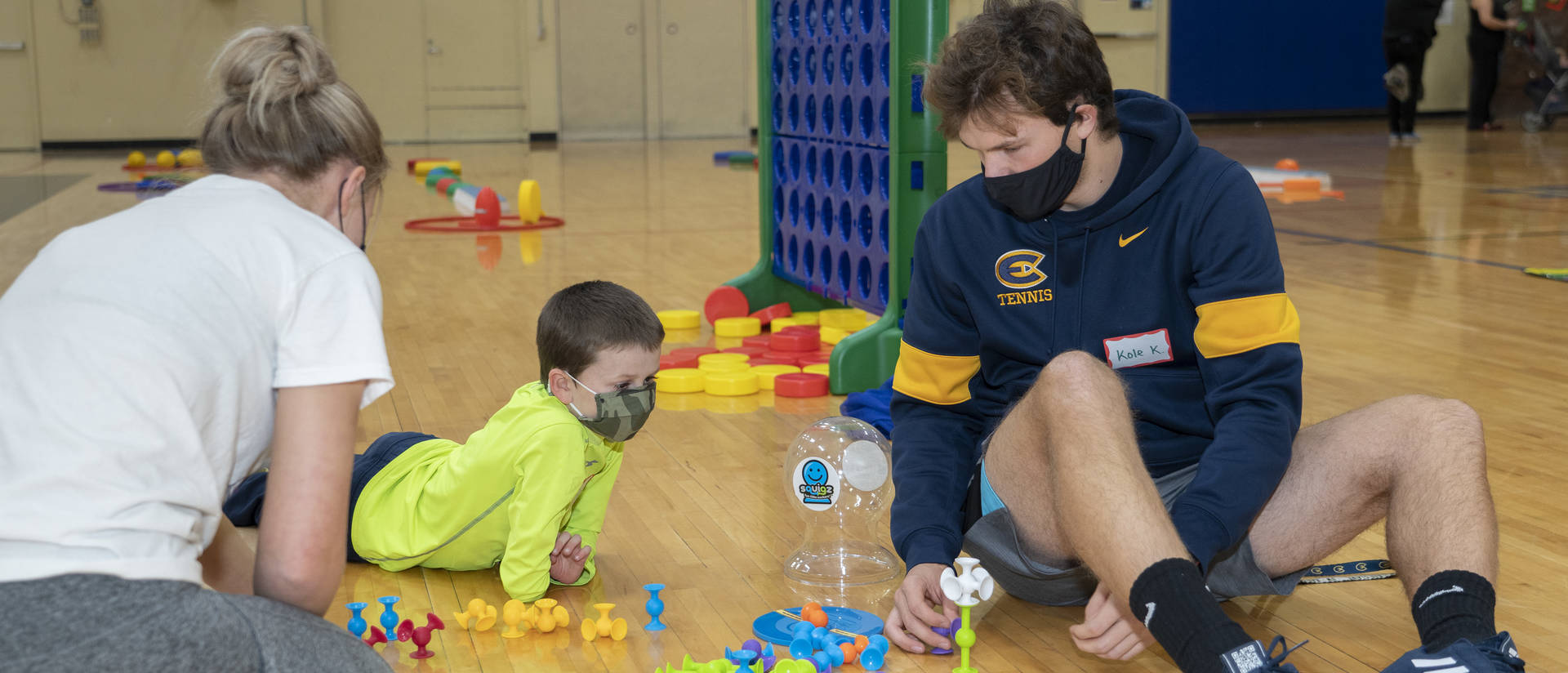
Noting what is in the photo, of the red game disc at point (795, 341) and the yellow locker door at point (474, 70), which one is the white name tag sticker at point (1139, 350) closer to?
the red game disc at point (795, 341)

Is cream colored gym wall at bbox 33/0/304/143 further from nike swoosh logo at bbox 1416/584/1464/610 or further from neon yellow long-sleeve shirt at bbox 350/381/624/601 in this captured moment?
nike swoosh logo at bbox 1416/584/1464/610

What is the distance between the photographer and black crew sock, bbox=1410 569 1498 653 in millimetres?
1615

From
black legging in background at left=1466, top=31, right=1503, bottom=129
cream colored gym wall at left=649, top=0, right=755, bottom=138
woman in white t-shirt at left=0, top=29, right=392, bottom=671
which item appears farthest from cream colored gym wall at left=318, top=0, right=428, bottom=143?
woman in white t-shirt at left=0, top=29, right=392, bottom=671

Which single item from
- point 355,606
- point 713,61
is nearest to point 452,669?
point 355,606

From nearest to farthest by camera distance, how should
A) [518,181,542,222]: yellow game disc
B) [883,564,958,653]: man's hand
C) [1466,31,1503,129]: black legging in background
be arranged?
[883,564,958,653]: man's hand, [518,181,542,222]: yellow game disc, [1466,31,1503,129]: black legging in background

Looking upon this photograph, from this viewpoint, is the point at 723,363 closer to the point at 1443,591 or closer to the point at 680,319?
the point at 680,319

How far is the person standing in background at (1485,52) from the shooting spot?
12.8 metres

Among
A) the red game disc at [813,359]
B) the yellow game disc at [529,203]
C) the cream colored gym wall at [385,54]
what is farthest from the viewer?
the cream colored gym wall at [385,54]

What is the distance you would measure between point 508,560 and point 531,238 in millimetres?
5188

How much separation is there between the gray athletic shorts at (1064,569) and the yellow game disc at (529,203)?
592cm

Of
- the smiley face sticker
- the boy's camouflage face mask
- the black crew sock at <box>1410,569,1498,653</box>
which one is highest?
the boy's camouflage face mask

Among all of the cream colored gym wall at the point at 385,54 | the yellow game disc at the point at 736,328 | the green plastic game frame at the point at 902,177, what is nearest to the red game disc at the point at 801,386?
the green plastic game frame at the point at 902,177

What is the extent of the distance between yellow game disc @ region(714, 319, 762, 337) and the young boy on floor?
2.21 metres

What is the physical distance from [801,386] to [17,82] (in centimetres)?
1250
